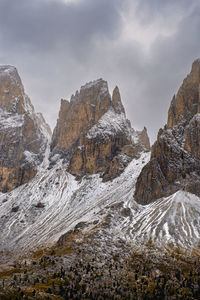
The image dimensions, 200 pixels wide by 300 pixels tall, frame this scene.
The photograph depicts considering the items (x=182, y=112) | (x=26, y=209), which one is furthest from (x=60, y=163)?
(x=182, y=112)

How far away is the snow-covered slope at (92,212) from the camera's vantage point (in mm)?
87781

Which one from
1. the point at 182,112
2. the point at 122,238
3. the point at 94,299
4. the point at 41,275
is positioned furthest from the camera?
the point at 182,112

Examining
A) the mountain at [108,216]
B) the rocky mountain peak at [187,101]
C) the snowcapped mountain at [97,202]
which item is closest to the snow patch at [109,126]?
the snowcapped mountain at [97,202]

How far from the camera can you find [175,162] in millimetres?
117625

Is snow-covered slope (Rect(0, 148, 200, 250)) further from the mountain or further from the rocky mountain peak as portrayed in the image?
the rocky mountain peak

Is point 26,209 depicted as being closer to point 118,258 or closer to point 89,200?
point 89,200

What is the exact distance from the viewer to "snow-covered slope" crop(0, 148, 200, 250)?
87781 millimetres

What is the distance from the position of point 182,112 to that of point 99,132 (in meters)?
64.6

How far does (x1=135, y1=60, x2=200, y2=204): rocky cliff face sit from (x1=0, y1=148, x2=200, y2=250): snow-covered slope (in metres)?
5.95

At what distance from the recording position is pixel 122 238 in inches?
3364

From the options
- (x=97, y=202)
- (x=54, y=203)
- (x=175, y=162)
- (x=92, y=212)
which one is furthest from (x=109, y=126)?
(x=92, y=212)

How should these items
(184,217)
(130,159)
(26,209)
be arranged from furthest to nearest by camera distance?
(130,159)
(26,209)
(184,217)

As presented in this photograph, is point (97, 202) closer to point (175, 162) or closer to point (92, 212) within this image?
A: point (92, 212)

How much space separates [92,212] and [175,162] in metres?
46.1
